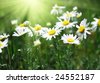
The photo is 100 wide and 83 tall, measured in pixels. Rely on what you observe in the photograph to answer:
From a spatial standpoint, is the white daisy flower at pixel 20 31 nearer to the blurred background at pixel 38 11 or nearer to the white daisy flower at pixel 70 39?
the blurred background at pixel 38 11

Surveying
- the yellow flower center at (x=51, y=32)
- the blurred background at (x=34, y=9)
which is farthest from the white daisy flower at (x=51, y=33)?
the blurred background at (x=34, y=9)

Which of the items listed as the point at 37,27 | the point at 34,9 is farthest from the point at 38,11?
the point at 37,27

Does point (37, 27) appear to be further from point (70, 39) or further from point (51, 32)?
point (70, 39)

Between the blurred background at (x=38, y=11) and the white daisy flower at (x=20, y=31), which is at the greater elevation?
the blurred background at (x=38, y=11)

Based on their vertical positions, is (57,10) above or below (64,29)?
above

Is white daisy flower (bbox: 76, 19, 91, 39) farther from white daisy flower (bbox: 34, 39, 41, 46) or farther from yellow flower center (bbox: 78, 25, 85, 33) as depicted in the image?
white daisy flower (bbox: 34, 39, 41, 46)

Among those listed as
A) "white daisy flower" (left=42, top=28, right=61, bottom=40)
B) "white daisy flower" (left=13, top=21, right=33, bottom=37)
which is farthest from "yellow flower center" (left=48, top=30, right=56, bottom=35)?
"white daisy flower" (left=13, top=21, right=33, bottom=37)

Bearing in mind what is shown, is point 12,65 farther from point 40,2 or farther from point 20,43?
point 40,2

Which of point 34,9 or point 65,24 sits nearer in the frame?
point 65,24
